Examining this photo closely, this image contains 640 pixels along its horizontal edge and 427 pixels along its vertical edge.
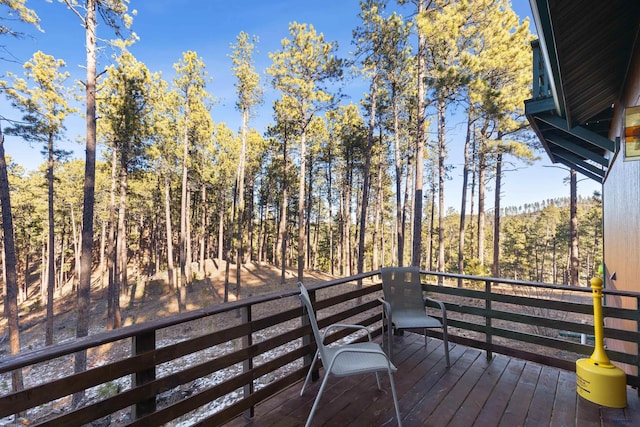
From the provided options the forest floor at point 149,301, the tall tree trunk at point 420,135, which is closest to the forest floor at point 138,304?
the forest floor at point 149,301

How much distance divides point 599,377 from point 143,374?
119 inches

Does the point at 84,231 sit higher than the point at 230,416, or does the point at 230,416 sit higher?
the point at 84,231

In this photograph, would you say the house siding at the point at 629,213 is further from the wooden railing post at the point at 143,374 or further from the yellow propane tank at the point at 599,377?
the wooden railing post at the point at 143,374

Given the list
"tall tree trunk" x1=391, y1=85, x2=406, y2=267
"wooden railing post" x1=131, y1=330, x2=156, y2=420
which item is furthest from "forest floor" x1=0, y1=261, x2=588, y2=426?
"wooden railing post" x1=131, y1=330, x2=156, y2=420

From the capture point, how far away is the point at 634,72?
2568 millimetres

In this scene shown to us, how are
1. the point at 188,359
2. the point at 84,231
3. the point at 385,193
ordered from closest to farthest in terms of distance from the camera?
1. the point at 84,231
2. the point at 188,359
3. the point at 385,193

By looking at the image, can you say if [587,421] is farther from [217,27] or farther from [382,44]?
[217,27]

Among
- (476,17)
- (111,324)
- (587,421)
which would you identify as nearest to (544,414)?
(587,421)

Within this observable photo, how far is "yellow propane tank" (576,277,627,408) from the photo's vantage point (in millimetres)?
2047

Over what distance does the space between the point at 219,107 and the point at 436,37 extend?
8.56m

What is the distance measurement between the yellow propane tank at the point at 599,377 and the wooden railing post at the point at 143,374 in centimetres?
293

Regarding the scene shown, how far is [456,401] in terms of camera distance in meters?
2.15

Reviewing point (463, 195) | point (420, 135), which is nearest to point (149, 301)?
point (420, 135)

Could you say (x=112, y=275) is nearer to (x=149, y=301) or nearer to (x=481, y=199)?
(x=149, y=301)
